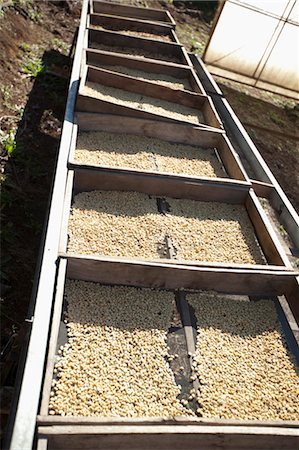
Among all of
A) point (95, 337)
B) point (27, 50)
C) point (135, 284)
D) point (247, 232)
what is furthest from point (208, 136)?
point (27, 50)

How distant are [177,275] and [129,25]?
20.0ft

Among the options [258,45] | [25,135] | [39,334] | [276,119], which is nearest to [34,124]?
[25,135]

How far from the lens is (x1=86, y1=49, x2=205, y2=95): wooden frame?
584 centimetres

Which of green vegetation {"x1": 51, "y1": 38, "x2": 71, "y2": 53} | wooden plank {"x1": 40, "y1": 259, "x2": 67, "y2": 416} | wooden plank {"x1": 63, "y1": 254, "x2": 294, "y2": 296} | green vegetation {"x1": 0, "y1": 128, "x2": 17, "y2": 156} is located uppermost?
green vegetation {"x1": 51, "y1": 38, "x2": 71, "y2": 53}

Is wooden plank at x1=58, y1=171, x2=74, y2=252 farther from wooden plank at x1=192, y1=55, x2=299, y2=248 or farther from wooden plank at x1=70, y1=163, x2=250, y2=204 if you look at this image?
wooden plank at x1=192, y1=55, x2=299, y2=248

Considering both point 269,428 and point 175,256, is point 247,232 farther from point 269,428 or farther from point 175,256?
point 269,428

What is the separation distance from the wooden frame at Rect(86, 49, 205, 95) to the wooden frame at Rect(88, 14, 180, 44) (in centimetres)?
125

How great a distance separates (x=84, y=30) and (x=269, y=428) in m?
6.25

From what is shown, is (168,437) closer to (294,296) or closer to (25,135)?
(294,296)

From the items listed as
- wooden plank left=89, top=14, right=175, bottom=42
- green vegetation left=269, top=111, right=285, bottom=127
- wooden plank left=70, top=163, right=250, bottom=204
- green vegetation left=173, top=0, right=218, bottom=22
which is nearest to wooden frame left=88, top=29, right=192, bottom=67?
wooden plank left=89, top=14, right=175, bottom=42

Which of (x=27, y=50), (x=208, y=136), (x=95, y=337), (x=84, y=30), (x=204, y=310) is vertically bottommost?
(x=95, y=337)

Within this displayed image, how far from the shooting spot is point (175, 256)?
11.2 ft

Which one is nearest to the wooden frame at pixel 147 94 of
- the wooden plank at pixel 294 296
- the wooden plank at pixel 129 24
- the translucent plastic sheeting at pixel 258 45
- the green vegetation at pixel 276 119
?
the wooden plank at pixel 294 296

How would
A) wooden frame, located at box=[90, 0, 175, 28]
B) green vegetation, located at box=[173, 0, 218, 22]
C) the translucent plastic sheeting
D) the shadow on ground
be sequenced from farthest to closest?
green vegetation, located at box=[173, 0, 218, 22], the translucent plastic sheeting, wooden frame, located at box=[90, 0, 175, 28], the shadow on ground
